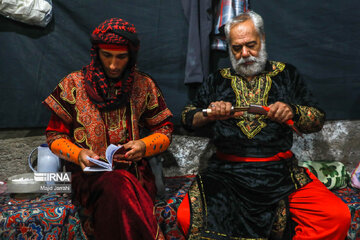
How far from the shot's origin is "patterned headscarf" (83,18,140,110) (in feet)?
6.24

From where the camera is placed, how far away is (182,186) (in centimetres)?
253

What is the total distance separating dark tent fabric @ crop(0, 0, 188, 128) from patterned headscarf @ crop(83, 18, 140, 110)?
55 cm

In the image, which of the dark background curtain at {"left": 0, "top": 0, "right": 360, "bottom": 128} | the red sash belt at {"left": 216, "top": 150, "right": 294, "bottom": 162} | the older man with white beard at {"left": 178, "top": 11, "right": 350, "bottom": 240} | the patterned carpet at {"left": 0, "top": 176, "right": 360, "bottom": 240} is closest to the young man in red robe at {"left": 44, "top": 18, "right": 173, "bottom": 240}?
the patterned carpet at {"left": 0, "top": 176, "right": 360, "bottom": 240}

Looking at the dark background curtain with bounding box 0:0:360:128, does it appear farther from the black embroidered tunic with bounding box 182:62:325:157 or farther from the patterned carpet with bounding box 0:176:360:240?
the patterned carpet with bounding box 0:176:360:240

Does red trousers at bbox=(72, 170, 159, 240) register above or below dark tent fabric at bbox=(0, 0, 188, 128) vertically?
below

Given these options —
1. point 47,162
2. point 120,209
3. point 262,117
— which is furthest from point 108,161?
point 262,117

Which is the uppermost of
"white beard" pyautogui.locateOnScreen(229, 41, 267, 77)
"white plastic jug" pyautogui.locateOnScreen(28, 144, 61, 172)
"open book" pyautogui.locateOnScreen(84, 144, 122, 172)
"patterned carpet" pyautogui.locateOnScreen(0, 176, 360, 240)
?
"white beard" pyautogui.locateOnScreen(229, 41, 267, 77)

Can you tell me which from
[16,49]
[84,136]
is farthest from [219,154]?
[16,49]

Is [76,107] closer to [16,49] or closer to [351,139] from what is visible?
[16,49]

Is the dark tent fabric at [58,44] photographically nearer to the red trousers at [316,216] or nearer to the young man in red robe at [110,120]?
the young man in red robe at [110,120]

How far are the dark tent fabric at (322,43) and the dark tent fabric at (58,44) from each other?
774mm

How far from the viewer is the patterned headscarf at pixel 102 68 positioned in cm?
190

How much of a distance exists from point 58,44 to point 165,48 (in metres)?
0.83

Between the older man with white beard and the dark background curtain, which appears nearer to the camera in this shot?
the older man with white beard
